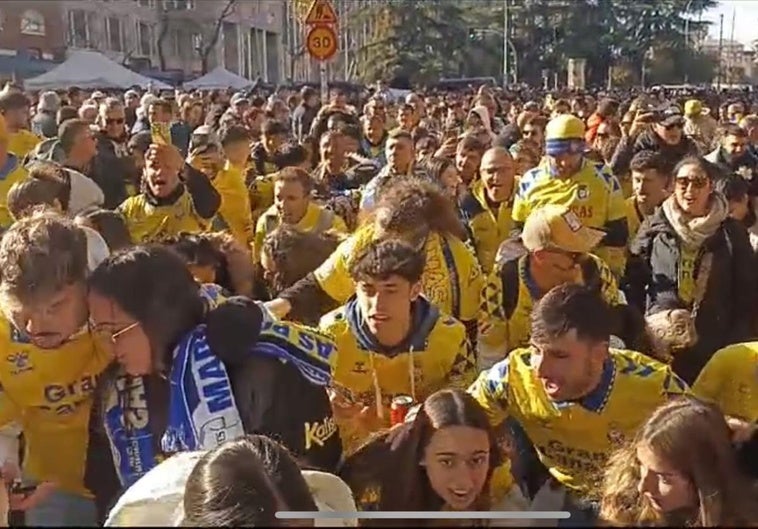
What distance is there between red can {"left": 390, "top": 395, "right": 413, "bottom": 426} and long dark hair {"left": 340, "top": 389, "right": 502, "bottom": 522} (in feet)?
1.22

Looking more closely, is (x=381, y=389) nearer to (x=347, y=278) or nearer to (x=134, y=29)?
(x=347, y=278)

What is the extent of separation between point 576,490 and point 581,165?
366 cm

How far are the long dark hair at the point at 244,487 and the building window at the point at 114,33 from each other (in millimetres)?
57016

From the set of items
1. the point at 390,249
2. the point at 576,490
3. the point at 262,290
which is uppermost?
the point at 390,249

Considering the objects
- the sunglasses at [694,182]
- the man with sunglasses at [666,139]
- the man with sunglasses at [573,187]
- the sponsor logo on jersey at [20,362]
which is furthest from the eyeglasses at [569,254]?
the man with sunglasses at [666,139]

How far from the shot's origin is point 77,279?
10.2 feet

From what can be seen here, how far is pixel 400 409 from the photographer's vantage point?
11.3 ft

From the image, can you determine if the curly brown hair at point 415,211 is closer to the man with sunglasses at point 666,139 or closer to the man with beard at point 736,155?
the man with beard at point 736,155

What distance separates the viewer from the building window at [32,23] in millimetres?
48075

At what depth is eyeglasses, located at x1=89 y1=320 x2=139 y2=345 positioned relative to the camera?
278 centimetres

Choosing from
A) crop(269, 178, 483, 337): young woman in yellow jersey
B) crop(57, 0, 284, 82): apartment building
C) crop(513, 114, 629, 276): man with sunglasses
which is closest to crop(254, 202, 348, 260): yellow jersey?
crop(513, 114, 629, 276): man with sunglasses

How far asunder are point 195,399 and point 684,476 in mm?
1206

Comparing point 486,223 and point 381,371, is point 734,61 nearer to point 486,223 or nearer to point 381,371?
point 486,223

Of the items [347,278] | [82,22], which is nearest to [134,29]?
[82,22]
